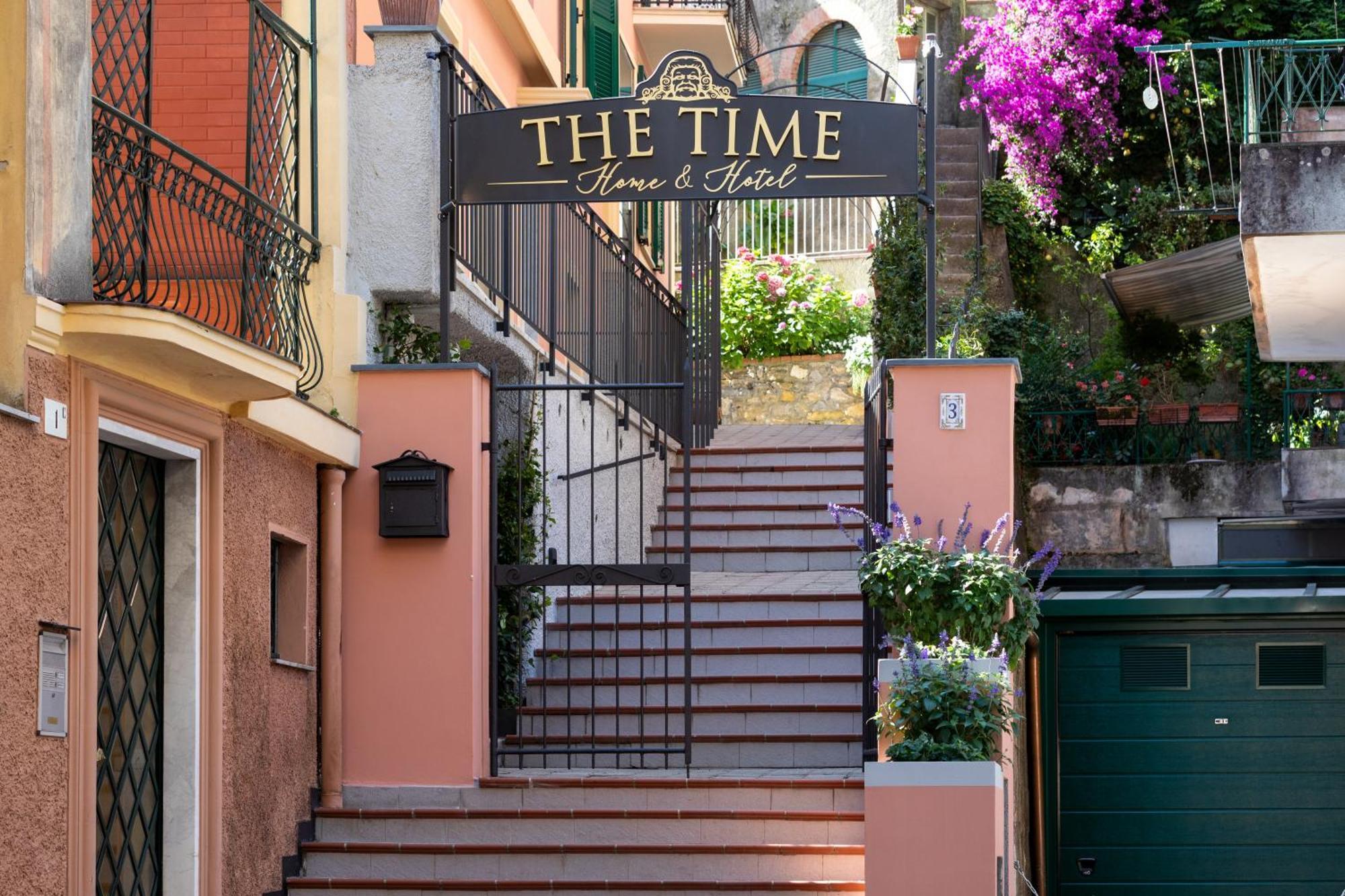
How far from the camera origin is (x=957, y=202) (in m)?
19.1

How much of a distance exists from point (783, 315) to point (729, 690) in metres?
12.1

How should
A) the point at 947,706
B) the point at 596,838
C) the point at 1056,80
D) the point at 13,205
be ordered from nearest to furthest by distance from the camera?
the point at 13,205 < the point at 947,706 < the point at 596,838 < the point at 1056,80

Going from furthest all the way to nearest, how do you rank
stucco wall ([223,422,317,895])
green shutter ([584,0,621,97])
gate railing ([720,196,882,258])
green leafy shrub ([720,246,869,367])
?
gate railing ([720,196,882,258]) → green leafy shrub ([720,246,869,367]) → green shutter ([584,0,621,97]) → stucco wall ([223,422,317,895])

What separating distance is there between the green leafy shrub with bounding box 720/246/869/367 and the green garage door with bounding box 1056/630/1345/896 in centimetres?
922

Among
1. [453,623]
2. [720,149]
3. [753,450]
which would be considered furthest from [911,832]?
[753,450]

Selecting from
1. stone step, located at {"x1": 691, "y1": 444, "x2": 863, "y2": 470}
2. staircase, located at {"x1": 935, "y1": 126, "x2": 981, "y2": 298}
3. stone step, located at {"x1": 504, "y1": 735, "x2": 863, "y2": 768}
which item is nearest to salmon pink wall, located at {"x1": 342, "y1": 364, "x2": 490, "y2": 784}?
stone step, located at {"x1": 504, "y1": 735, "x2": 863, "y2": 768}

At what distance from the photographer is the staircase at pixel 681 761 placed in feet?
31.4

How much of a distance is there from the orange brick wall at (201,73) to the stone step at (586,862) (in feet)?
12.5

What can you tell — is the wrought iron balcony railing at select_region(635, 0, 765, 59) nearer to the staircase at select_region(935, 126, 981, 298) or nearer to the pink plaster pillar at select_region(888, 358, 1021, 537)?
the staircase at select_region(935, 126, 981, 298)

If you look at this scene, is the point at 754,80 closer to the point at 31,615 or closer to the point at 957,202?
the point at 957,202

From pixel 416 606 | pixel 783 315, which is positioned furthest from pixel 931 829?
pixel 783 315

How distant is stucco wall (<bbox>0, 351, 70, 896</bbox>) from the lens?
22.9 feet

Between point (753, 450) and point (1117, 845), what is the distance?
13.2 feet

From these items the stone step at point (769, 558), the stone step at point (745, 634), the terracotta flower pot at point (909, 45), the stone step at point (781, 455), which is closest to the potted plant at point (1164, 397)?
the stone step at point (781, 455)
